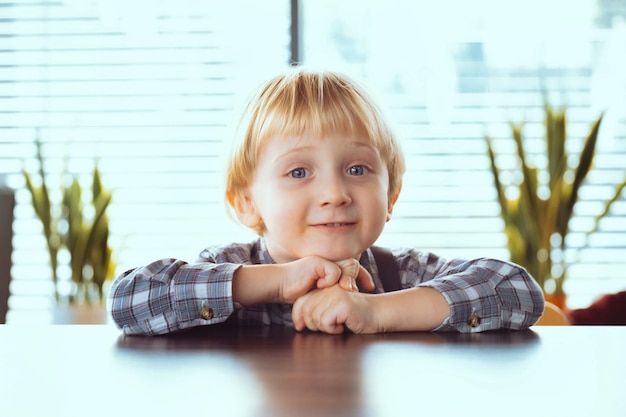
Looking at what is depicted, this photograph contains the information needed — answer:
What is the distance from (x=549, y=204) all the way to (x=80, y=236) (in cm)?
211

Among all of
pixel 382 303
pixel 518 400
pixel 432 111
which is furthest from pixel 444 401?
pixel 432 111

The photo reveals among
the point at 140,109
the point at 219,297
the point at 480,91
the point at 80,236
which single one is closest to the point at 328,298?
the point at 219,297

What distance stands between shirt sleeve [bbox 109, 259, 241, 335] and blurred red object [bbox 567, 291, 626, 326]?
182 centimetres

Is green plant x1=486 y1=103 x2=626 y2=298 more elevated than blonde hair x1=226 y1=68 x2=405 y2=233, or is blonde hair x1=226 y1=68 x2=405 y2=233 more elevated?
blonde hair x1=226 y1=68 x2=405 y2=233

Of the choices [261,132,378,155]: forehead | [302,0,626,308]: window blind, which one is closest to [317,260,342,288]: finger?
[261,132,378,155]: forehead

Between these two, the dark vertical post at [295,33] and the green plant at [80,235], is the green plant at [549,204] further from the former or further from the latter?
the green plant at [80,235]

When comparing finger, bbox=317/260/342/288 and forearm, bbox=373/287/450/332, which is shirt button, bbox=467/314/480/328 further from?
finger, bbox=317/260/342/288

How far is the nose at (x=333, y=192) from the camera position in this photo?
124 cm

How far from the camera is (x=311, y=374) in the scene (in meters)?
0.66

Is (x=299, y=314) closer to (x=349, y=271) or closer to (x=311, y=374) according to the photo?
(x=349, y=271)

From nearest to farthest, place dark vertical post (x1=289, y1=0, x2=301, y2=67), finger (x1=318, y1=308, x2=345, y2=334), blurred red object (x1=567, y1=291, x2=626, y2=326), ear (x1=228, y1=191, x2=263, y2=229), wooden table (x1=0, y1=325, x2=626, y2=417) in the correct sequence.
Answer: wooden table (x1=0, y1=325, x2=626, y2=417)
finger (x1=318, y1=308, x2=345, y2=334)
ear (x1=228, y1=191, x2=263, y2=229)
blurred red object (x1=567, y1=291, x2=626, y2=326)
dark vertical post (x1=289, y1=0, x2=301, y2=67)

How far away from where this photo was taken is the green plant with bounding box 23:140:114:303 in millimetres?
3520

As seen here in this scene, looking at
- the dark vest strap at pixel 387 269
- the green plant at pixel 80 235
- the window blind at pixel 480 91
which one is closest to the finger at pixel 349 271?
the dark vest strap at pixel 387 269

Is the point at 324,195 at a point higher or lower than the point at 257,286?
higher
